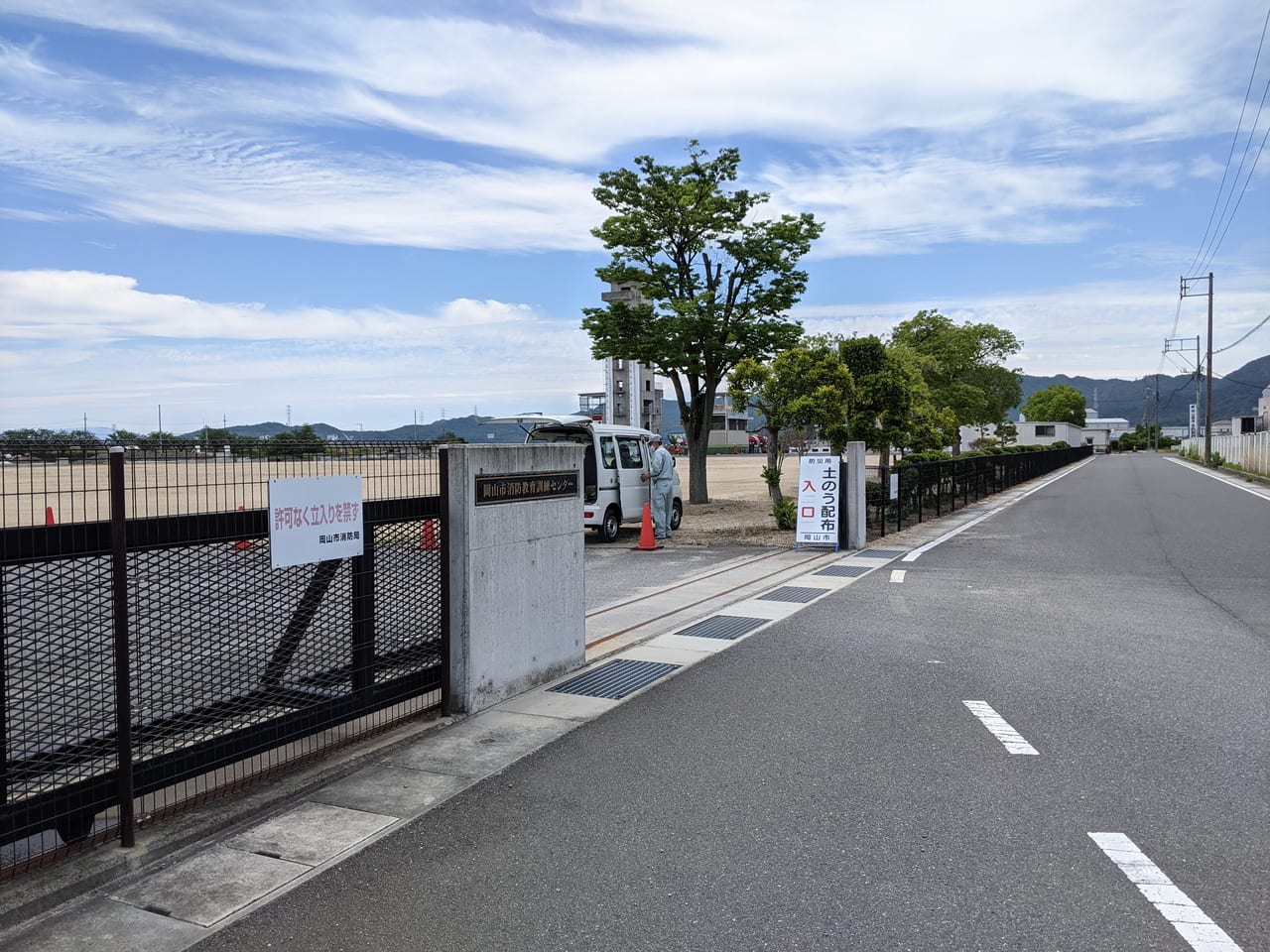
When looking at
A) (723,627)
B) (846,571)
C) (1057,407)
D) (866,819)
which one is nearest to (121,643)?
(866,819)

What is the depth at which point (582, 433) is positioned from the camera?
51.7 ft

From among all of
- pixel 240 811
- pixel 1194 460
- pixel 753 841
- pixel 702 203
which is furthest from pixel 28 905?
pixel 1194 460

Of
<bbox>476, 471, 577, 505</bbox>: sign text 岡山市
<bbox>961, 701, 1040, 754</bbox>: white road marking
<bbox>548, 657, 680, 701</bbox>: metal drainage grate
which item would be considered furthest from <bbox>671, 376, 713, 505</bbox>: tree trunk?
<bbox>961, 701, 1040, 754</bbox>: white road marking

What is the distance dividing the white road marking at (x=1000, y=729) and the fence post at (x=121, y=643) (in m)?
4.66

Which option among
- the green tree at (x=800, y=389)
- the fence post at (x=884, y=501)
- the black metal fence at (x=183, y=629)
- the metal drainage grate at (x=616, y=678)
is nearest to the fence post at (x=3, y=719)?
the black metal fence at (x=183, y=629)

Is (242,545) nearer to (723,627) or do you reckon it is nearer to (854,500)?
(723,627)

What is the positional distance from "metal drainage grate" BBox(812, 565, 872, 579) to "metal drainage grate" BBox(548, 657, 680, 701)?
5.58 metres

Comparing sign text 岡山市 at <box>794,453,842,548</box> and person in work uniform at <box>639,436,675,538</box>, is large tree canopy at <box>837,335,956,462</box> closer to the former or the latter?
person in work uniform at <box>639,436,675,538</box>

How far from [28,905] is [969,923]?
365cm

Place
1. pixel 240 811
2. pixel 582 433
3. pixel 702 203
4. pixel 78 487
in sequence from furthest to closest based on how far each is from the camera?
pixel 702 203 → pixel 582 433 → pixel 240 811 → pixel 78 487

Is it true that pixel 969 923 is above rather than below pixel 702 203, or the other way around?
below

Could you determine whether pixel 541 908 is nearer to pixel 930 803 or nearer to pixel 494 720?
pixel 930 803

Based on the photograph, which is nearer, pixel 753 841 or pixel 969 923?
pixel 969 923

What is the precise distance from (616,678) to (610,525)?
9336mm
